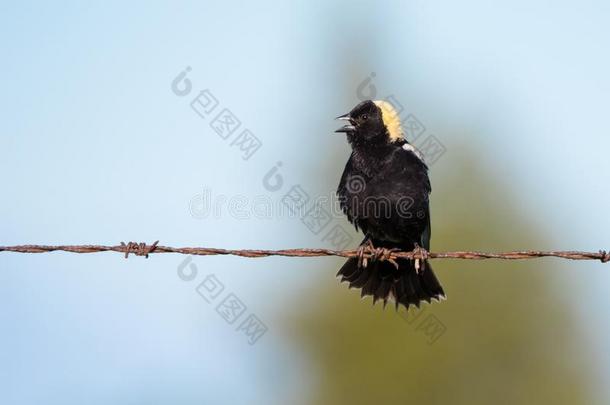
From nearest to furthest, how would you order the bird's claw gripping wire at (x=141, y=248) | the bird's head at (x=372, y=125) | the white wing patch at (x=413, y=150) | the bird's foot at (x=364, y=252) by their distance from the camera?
the bird's claw gripping wire at (x=141, y=248)
the bird's foot at (x=364, y=252)
the white wing patch at (x=413, y=150)
the bird's head at (x=372, y=125)

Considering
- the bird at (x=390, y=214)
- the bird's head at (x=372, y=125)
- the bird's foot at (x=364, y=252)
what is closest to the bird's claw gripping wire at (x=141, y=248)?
the bird's foot at (x=364, y=252)

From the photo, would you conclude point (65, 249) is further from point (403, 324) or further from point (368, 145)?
point (403, 324)

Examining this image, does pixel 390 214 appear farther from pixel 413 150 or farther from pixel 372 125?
pixel 372 125

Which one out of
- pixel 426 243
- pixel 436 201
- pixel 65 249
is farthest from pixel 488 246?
pixel 65 249

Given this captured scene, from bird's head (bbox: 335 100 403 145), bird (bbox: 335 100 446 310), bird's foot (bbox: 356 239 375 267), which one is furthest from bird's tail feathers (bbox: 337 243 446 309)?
bird's head (bbox: 335 100 403 145)

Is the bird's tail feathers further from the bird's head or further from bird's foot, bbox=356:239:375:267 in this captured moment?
the bird's head

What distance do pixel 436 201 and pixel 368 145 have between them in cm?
587

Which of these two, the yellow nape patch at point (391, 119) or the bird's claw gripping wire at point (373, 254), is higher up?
the yellow nape patch at point (391, 119)

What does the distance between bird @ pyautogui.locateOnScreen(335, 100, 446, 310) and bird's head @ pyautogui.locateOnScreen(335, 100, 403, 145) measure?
2.8 inches

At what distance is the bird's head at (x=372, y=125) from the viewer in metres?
7.23

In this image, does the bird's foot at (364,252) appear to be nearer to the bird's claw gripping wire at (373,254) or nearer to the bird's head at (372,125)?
the bird's claw gripping wire at (373,254)

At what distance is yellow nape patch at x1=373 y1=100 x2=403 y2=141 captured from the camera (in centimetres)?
729

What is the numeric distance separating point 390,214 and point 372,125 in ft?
3.19

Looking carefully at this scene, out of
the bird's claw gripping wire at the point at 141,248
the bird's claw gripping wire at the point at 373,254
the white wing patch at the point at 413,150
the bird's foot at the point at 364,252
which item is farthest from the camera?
the white wing patch at the point at 413,150
